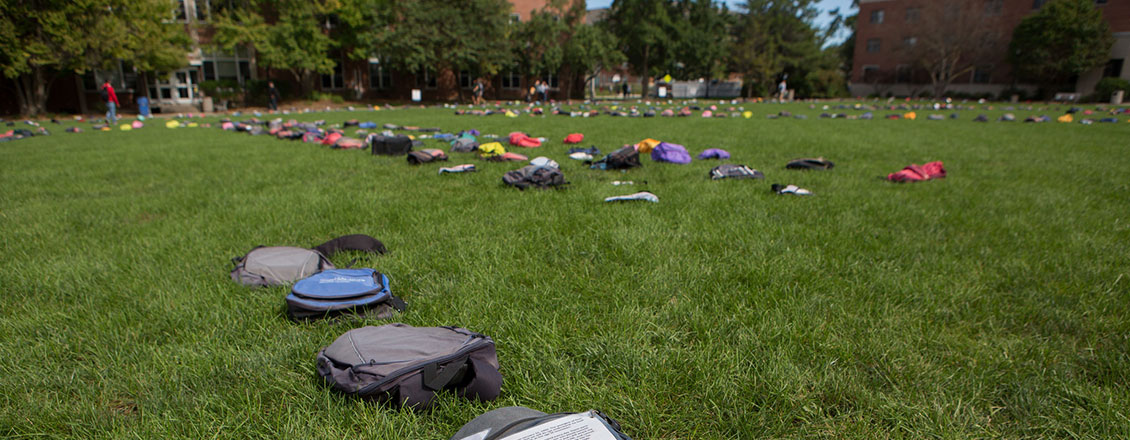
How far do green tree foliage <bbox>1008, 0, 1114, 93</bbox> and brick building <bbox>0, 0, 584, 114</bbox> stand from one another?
30.5 meters

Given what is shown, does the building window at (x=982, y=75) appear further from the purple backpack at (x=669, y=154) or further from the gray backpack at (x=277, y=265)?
the gray backpack at (x=277, y=265)

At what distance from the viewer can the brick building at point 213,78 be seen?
26625 mm

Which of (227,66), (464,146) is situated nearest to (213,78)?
(227,66)

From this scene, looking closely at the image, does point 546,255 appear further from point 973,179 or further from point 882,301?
point 973,179

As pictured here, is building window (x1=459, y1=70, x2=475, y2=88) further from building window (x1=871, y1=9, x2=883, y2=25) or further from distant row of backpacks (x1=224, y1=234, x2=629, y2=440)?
distant row of backpacks (x1=224, y1=234, x2=629, y2=440)

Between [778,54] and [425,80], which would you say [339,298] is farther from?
[778,54]

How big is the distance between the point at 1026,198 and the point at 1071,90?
43242mm

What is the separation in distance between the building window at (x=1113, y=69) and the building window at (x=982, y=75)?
613 centimetres

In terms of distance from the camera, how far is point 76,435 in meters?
1.83

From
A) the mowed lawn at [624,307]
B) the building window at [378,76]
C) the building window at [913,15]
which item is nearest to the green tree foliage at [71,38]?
the building window at [378,76]

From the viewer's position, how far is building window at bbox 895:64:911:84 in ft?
140

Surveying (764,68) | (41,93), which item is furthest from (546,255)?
(764,68)

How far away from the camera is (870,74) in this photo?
4525 cm

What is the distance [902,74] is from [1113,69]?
12285 millimetres
